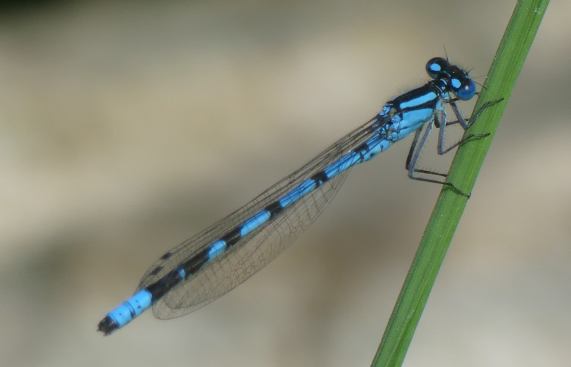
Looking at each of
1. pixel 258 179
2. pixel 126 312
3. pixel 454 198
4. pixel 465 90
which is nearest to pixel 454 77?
pixel 465 90

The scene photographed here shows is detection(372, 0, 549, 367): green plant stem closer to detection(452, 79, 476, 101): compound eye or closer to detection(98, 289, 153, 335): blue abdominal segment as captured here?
detection(98, 289, 153, 335): blue abdominal segment

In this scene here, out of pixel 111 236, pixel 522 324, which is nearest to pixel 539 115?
pixel 522 324

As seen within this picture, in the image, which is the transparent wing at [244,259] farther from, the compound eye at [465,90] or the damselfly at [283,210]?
the compound eye at [465,90]

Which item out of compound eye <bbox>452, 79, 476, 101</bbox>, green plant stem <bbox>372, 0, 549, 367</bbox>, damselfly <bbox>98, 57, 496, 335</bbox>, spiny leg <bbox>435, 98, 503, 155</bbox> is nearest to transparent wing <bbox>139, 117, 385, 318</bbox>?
damselfly <bbox>98, 57, 496, 335</bbox>

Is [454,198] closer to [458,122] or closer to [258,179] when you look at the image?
[458,122]

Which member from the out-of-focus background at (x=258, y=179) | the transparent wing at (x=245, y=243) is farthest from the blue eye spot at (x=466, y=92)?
the out-of-focus background at (x=258, y=179)

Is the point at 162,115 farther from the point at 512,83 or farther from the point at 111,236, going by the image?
the point at 512,83
